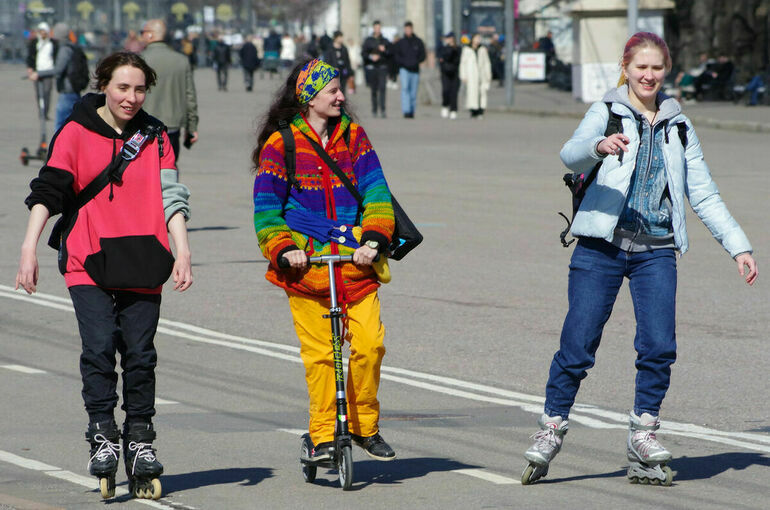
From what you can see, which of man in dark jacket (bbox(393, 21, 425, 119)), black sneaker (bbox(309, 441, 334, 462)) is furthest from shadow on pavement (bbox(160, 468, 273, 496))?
man in dark jacket (bbox(393, 21, 425, 119))

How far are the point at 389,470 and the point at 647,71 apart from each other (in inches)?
76.9

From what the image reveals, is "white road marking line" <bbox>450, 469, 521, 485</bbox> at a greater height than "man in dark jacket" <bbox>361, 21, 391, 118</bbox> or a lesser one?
lesser

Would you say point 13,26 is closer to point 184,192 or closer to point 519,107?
point 519,107

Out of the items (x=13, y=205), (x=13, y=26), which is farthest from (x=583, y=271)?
(x=13, y=26)

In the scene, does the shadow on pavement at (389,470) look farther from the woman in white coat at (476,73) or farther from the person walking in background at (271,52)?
the person walking in background at (271,52)

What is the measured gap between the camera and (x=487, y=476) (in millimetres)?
6242

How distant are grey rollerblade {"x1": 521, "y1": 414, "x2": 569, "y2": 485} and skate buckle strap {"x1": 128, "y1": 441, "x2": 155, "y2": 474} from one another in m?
1.47

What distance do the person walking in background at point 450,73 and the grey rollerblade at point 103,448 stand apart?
27895 mm

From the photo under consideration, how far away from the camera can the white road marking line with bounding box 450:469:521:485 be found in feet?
20.2

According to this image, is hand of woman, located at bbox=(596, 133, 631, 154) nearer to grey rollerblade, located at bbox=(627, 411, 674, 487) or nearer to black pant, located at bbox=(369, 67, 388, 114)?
grey rollerblade, located at bbox=(627, 411, 674, 487)

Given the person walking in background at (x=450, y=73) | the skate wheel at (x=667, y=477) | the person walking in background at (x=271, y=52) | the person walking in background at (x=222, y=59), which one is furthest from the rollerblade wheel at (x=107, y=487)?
the person walking in background at (x=271, y=52)

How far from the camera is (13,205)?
55.7ft

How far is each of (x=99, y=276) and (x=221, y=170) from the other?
15939mm

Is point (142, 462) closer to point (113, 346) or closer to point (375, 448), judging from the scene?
point (113, 346)
